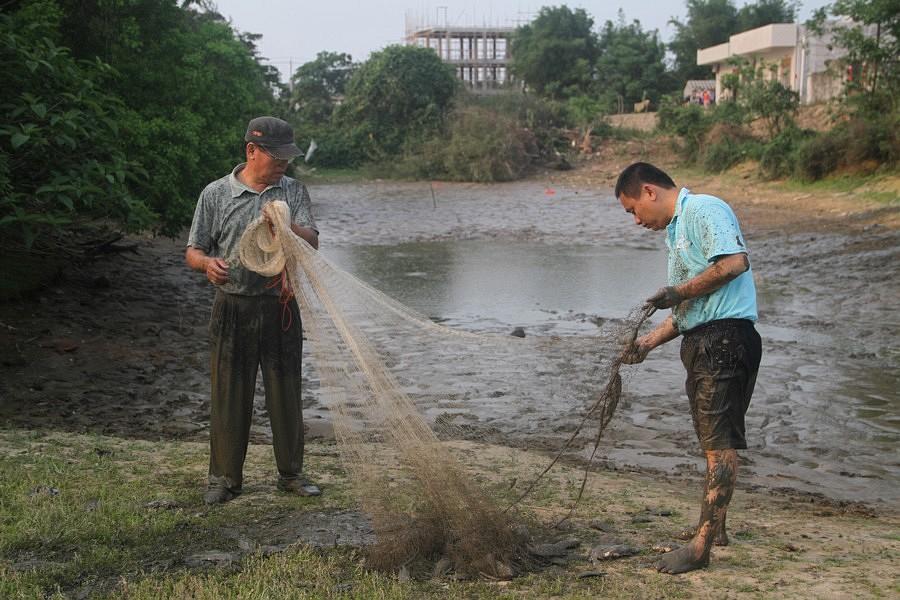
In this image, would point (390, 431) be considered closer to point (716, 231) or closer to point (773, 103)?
point (716, 231)

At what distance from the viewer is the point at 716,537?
4309 millimetres

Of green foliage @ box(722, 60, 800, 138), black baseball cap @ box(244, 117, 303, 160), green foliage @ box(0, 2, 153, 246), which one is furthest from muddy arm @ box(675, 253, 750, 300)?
green foliage @ box(722, 60, 800, 138)

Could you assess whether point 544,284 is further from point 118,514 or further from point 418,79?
point 418,79

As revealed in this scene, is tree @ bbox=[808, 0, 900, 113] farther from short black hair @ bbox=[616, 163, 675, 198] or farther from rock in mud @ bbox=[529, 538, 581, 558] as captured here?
rock in mud @ bbox=[529, 538, 581, 558]

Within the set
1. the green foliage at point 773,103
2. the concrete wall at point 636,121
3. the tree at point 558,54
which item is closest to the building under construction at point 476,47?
the tree at point 558,54

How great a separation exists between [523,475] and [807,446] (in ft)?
7.72

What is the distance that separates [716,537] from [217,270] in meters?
2.73

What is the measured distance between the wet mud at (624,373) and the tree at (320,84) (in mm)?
43253

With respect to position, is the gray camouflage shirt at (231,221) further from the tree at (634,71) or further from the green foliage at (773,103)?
the tree at (634,71)

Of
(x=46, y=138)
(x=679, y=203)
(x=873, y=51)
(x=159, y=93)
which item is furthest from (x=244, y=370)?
(x=873, y=51)

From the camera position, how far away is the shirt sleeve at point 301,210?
16.6 feet

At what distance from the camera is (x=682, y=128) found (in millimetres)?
34688

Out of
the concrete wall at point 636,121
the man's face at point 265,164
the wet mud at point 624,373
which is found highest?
the concrete wall at point 636,121

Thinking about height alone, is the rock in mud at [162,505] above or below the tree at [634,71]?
below
